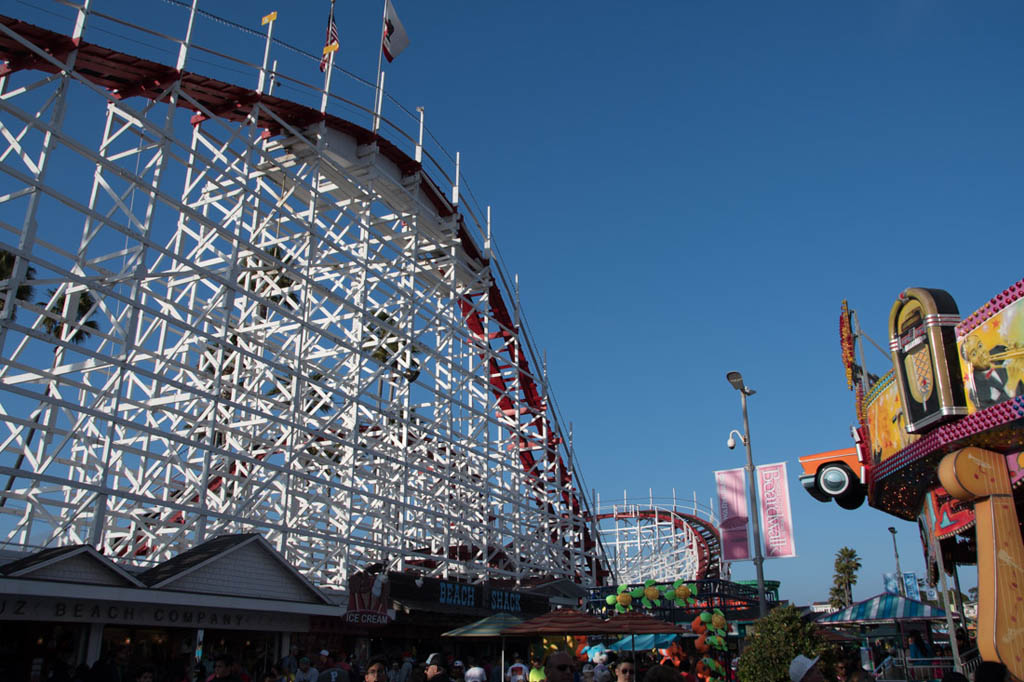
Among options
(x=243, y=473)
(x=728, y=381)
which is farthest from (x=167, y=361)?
(x=728, y=381)

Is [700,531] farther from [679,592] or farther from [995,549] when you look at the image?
[995,549]

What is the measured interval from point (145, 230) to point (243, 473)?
7.36 metres

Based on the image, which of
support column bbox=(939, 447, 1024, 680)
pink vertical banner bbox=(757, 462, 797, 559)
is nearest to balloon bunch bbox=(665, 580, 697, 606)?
pink vertical banner bbox=(757, 462, 797, 559)

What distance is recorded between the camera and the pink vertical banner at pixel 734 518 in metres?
16.1

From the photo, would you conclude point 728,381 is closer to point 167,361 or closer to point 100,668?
point 167,361

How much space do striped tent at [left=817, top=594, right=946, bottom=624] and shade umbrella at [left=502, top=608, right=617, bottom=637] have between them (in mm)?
9133

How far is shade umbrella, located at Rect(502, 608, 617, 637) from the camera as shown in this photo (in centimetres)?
1298

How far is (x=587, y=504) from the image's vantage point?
28.8 metres

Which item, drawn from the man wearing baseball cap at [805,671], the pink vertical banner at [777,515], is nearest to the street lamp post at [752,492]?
the pink vertical banner at [777,515]

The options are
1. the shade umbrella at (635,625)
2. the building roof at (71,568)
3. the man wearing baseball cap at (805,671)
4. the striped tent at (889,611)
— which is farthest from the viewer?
the striped tent at (889,611)

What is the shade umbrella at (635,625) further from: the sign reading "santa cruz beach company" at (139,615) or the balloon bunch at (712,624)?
the sign reading "santa cruz beach company" at (139,615)

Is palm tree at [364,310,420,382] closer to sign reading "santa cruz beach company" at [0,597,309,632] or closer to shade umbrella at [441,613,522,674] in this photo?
shade umbrella at [441,613,522,674]

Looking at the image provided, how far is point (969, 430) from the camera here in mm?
13008

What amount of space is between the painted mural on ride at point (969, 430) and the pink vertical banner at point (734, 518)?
2.88 metres
